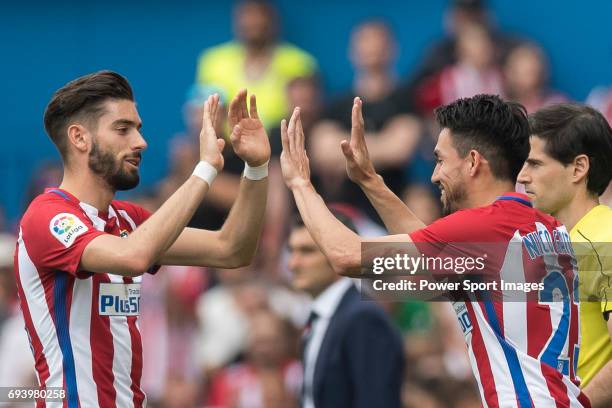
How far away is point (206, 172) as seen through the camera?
18.6 feet

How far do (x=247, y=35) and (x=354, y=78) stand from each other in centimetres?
125

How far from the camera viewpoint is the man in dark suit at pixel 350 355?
7.69 m

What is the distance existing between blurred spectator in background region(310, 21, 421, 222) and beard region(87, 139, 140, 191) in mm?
5024

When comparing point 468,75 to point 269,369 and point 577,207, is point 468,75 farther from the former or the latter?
point 577,207

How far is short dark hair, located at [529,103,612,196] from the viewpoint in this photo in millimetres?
6039

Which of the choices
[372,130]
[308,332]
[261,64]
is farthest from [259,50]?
[308,332]

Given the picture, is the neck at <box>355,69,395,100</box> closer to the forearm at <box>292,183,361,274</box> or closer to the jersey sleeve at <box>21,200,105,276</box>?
the forearm at <box>292,183,361,274</box>

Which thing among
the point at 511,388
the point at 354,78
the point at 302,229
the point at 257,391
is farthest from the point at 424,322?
the point at 511,388

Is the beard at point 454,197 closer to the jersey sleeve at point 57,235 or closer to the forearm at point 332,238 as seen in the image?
the forearm at point 332,238

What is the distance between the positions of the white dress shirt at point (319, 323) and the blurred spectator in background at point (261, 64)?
3.87 metres

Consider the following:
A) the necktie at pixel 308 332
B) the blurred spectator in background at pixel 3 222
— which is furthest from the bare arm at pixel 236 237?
the blurred spectator in background at pixel 3 222

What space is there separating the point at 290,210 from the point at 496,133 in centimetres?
573

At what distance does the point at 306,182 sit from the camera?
5.79 m

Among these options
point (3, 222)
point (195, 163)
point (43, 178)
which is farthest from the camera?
point (3, 222)
